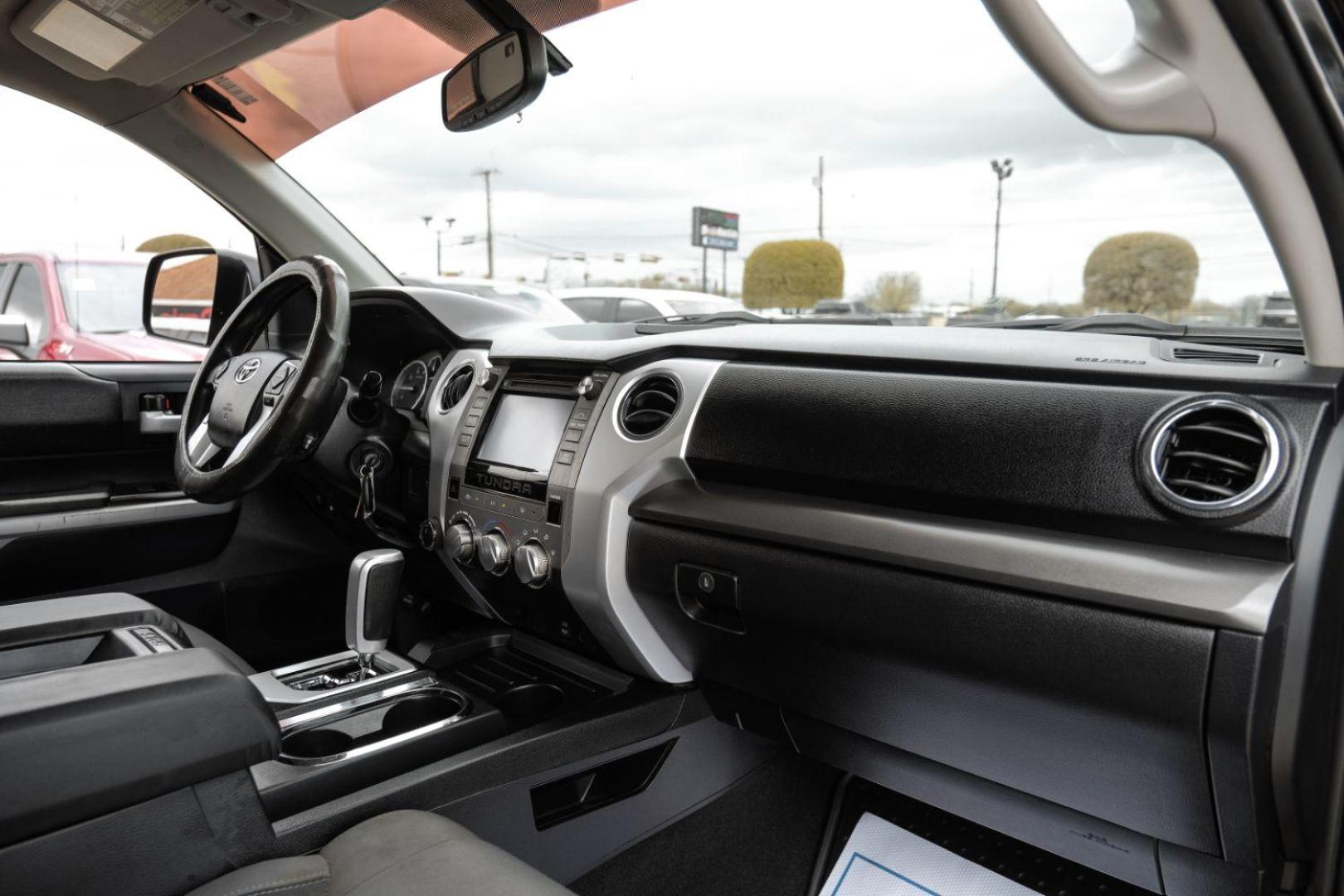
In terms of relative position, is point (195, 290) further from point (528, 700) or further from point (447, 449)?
point (528, 700)

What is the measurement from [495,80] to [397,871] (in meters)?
1.37

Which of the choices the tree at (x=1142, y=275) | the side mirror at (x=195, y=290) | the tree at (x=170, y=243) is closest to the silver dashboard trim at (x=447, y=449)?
the side mirror at (x=195, y=290)

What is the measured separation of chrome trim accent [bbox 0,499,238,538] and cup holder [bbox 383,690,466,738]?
74cm

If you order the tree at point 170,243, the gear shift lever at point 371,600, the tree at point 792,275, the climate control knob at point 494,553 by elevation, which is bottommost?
the gear shift lever at point 371,600

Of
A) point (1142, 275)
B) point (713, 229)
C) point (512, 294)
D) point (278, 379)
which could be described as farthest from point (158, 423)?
point (1142, 275)

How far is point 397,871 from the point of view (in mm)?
1115

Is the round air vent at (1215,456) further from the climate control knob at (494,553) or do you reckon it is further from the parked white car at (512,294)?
the parked white car at (512,294)

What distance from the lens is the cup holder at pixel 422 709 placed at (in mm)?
1626

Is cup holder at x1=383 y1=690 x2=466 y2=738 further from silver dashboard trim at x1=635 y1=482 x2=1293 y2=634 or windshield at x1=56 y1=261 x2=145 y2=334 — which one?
windshield at x1=56 y1=261 x2=145 y2=334

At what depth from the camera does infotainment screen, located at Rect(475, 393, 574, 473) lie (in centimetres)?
176

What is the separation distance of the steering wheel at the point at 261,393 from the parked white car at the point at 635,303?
77cm

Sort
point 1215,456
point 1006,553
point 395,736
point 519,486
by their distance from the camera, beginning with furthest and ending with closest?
point 519,486 → point 395,736 → point 1006,553 → point 1215,456

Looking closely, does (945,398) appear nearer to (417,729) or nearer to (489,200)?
(417,729)

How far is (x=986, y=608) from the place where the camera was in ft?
3.92
